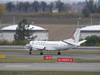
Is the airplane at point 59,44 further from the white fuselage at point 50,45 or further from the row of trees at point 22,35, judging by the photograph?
the row of trees at point 22,35

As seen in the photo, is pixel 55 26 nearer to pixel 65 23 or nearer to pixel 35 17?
pixel 65 23

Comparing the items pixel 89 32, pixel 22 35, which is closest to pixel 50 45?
pixel 22 35

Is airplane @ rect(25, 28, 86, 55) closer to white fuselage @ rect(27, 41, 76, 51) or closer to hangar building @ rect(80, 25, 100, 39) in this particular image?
white fuselage @ rect(27, 41, 76, 51)

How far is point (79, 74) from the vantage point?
25328mm

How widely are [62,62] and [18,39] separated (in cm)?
4248

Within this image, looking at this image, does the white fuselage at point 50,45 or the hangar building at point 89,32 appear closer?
the white fuselage at point 50,45

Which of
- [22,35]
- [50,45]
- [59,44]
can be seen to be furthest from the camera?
[22,35]

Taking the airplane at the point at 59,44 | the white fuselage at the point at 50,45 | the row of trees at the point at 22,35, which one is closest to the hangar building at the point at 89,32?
the row of trees at the point at 22,35

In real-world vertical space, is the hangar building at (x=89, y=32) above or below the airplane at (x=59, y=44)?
above

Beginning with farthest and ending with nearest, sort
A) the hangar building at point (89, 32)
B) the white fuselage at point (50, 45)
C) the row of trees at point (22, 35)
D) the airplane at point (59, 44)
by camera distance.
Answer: the hangar building at point (89, 32), the row of trees at point (22, 35), the white fuselage at point (50, 45), the airplane at point (59, 44)

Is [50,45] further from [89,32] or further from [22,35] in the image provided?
[89,32]

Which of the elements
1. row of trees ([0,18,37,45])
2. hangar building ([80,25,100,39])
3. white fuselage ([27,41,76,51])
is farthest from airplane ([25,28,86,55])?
hangar building ([80,25,100,39])

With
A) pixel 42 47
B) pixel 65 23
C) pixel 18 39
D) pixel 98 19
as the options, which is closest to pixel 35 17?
pixel 65 23

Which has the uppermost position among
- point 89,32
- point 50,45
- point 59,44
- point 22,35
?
point 89,32
